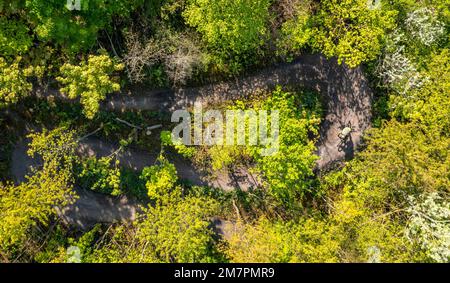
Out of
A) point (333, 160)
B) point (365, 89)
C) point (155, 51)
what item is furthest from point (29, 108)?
point (365, 89)

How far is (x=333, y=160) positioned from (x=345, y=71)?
6.52 m

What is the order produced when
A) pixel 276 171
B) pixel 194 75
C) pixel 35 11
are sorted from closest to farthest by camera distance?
pixel 35 11, pixel 276 171, pixel 194 75

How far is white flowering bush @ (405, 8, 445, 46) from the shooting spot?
25.6m

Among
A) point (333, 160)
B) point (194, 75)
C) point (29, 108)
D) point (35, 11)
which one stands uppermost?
point (35, 11)

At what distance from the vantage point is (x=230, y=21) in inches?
964

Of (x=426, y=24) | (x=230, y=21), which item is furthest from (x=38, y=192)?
(x=426, y=24)

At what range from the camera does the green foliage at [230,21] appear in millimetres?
24141

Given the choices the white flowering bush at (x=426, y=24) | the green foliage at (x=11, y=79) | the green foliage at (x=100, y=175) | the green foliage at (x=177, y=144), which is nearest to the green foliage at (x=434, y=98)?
the white flowering bush at (x=426, y=24)

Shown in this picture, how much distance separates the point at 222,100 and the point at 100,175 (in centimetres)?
1030

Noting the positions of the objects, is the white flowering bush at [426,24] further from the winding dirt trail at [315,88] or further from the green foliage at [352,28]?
the winding dirt trail at [315,88]

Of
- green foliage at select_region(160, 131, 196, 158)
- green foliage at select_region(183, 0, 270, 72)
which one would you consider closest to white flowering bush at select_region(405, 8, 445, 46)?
Answer: green foliage at select_region(183, 0, 270, 72)

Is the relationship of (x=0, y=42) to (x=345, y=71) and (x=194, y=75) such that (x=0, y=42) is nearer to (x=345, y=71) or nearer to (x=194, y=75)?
(x=194, y=75)

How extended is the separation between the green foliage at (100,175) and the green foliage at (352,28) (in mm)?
15962
